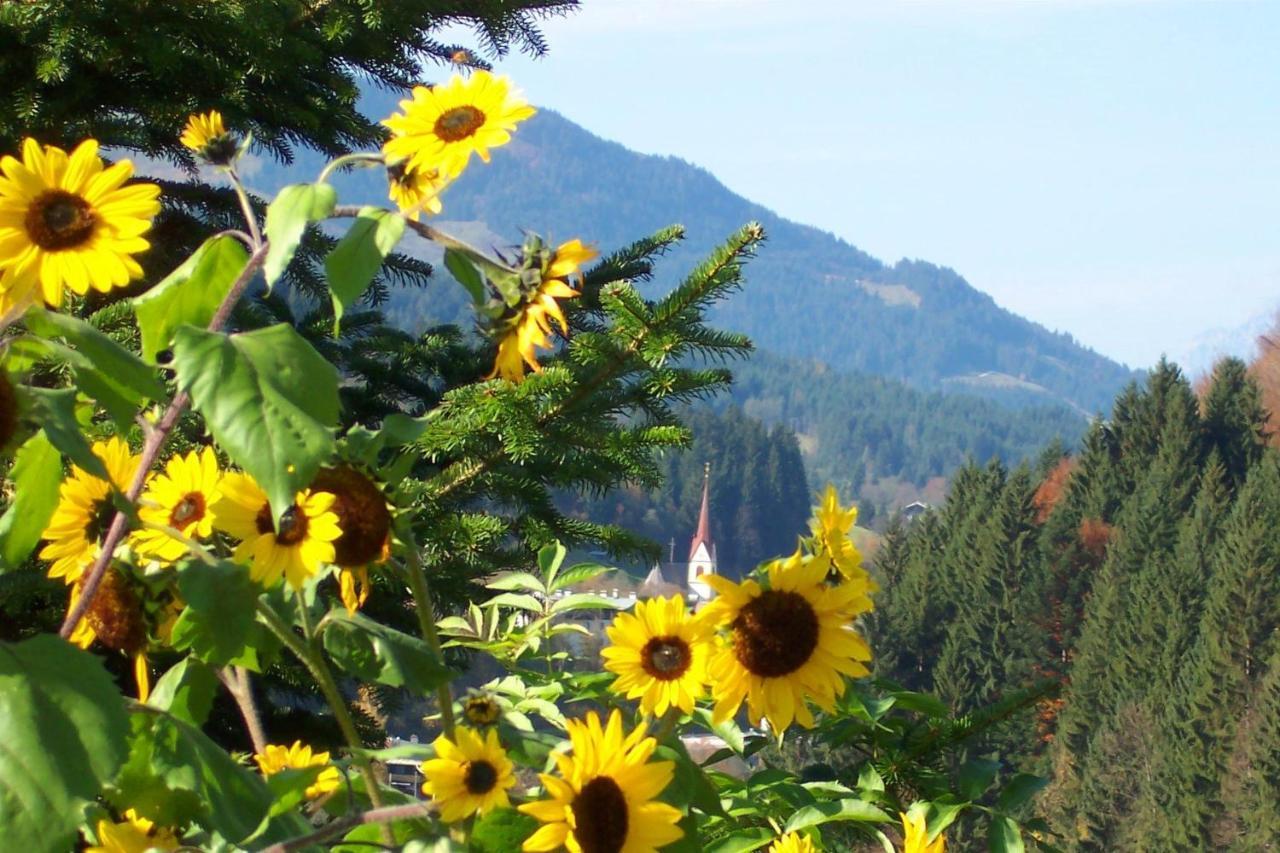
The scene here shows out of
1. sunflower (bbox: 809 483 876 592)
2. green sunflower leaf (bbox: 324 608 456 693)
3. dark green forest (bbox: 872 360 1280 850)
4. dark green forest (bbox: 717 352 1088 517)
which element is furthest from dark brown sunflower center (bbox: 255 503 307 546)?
dark green forest (bbox: 717 352 1088 517)

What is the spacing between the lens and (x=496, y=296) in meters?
0.96

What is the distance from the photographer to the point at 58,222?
93 centimetres

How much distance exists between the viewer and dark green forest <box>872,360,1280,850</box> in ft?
106

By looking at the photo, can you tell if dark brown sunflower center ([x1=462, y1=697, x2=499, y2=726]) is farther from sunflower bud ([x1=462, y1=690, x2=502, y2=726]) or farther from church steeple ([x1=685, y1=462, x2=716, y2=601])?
church steeple ([x1=685, y1=462, x2=716, y2=601])

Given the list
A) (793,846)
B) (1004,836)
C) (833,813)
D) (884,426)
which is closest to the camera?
(793,846)

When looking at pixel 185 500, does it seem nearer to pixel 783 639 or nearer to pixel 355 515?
pixel 355 515

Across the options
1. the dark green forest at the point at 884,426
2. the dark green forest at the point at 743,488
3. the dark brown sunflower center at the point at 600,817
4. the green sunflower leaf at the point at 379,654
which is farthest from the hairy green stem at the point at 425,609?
the dark green forest at the point at 884,426

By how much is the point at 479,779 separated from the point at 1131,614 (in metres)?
41.3

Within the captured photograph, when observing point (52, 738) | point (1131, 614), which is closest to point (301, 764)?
point (52, 738)

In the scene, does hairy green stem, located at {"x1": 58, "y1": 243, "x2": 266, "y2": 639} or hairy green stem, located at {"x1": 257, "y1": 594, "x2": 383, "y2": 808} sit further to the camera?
hairy green stem, located at {"x1": 257, "y1": 594, "x2": 383, "y2": 808}

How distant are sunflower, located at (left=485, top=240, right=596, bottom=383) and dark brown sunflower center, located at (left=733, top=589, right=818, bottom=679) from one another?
279 millimetres

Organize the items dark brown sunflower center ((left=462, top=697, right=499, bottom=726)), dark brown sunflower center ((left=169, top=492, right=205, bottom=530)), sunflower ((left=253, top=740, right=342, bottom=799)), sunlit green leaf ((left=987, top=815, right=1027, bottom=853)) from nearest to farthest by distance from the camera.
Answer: dark brown sunflower center ((left=462, top=697, right=499, bottom=726)) → dark brown sunflower center ((left=169, top=492, right=205, bottom=530)) → sunflower ((left=253, top=740, right=342, bottom=799)) → sunlit green leaf ((left=987, top=815, right=1027, bottom=853))

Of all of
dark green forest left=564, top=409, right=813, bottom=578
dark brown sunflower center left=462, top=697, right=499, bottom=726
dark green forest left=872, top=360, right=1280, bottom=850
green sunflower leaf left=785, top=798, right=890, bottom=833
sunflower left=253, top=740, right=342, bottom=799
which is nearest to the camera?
dark brown sunflower center left=462, top=697, right=499, bottom=726

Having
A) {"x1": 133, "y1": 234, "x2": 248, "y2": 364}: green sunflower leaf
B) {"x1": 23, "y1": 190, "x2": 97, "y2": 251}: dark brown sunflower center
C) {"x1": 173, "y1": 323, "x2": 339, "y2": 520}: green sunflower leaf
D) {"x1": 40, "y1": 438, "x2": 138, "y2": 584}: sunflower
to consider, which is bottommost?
{"x1": 40, "y1": 438, "x2": 138, "y2": 584}: sunflower
